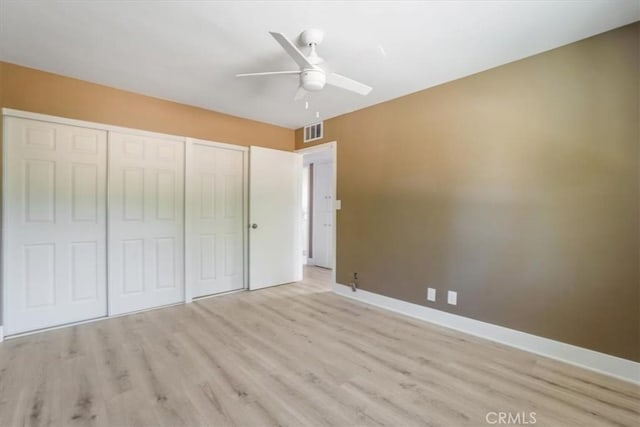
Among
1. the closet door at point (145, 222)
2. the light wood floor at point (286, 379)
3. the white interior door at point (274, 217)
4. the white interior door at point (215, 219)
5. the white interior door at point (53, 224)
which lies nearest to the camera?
the light wood floor at point (286, 379)

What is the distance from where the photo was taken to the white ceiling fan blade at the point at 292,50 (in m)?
1.69

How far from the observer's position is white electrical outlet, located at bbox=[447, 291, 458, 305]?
2872 millimetres

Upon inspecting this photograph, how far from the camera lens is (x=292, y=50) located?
1863mm

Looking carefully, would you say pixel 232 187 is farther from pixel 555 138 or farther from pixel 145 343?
pixel 555 138

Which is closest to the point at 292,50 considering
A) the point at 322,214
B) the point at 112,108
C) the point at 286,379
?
the point at 286,379

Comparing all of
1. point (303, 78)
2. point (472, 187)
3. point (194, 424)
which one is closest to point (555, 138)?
point (472, 187)

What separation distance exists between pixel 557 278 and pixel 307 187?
15.9 ft

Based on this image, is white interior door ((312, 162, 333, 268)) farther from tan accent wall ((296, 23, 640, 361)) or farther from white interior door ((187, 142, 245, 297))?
tan accent wall ((296, 23, 640, 361))

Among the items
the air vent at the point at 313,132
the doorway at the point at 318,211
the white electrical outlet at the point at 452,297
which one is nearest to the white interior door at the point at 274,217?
the air vent at the point at 313,132

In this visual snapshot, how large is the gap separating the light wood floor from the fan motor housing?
81.6 inches

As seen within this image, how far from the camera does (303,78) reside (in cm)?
216

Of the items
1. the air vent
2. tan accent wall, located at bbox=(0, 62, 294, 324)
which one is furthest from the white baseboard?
tan accent wall, located at bbox=(0, 62, 294, 324)

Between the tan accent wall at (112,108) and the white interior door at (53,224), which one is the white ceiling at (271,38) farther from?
the white interior door at (53,224)

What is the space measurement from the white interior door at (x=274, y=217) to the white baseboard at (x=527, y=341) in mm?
1625
